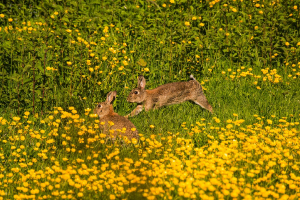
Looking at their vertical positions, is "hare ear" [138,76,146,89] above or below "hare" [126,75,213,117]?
above

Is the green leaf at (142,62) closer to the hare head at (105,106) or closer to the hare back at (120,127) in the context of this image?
the hare head at (105,106)

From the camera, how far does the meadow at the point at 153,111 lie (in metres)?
4.81

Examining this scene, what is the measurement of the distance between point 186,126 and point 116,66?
2311mm

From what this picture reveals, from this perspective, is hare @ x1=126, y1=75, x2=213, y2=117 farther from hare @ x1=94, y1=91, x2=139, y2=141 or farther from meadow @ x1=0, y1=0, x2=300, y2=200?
hare @ x1=94, y1=91, x2=139, y2=141

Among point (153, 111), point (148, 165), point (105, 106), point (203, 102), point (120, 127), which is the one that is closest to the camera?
point (148, 165)

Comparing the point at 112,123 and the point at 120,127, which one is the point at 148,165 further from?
the point at 120,127

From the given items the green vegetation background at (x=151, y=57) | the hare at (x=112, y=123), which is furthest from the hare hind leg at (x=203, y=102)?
the hare at (x=112, y=123)

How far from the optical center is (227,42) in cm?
999

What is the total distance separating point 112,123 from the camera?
19.6ft

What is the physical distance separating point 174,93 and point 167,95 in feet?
0.48

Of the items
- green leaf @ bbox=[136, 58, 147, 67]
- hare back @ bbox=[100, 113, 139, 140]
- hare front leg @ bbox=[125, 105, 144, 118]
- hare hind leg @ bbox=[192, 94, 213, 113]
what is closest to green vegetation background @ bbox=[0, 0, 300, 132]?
green leaf @ bbox=[136, 58, 147, 67]

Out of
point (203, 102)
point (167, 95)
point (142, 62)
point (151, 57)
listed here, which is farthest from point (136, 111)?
point (151, 57)

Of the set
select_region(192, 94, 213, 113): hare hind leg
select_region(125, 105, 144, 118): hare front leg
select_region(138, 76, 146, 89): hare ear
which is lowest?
select_region(125, 105, 144, 118): hare front leg

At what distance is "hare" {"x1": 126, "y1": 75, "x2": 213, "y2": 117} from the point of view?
8.12 metres
